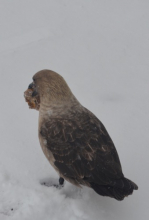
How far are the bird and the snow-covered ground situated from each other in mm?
366

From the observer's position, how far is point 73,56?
5.80 meters

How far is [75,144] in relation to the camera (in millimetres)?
3590

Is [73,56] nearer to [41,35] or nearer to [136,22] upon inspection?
[41,35]

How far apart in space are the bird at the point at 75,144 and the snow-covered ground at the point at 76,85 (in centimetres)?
37

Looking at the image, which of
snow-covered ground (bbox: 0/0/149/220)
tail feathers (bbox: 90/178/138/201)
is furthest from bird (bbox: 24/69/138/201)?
snow-covered ground (bbox: 0/0/149/220)

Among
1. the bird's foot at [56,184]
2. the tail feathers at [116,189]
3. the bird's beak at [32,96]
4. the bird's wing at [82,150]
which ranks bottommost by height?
the bird's foot at [56,184]

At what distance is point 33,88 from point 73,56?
1.77 metres

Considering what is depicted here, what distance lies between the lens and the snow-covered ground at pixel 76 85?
3764 mm

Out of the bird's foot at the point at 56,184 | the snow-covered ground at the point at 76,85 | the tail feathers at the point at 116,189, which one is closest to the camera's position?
the tail feathers at the point at 116,189

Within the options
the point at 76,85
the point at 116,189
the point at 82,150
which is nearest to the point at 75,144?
the point at 82,150

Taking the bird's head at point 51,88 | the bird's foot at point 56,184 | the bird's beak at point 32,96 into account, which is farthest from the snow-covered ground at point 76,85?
the bird's head at point 51,88

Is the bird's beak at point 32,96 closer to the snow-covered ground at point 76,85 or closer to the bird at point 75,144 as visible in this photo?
the bird at point 75,144

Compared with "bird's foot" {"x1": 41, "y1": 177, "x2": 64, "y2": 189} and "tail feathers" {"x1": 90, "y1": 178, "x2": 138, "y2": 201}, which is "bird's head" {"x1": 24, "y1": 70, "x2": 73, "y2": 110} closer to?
"bird's foot" {"x1": 41, "y1": 177, "x2": 64, "y2": 189}

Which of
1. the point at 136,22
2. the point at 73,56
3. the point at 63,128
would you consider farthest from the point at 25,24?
the point at 63,128
